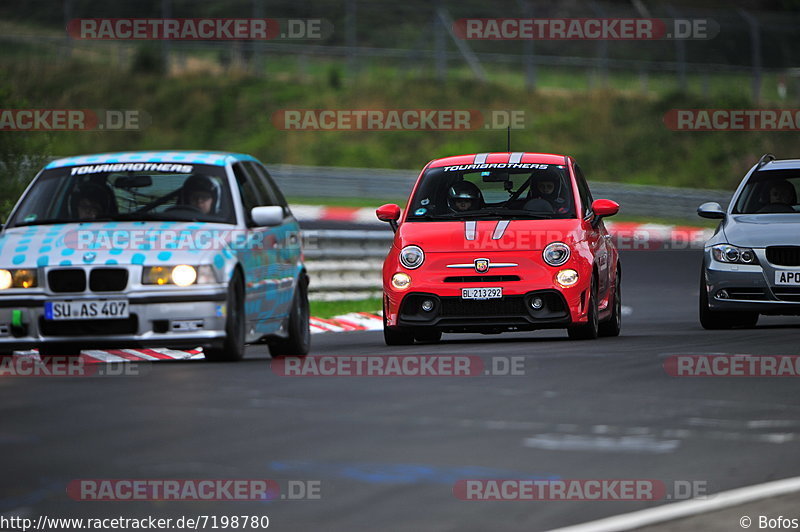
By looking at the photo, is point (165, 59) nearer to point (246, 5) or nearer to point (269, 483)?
point (246, 5)

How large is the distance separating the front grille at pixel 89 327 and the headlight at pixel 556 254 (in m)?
3.86

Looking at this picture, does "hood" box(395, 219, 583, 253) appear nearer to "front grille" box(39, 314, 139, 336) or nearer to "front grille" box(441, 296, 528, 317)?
"front grille" box(441, 296, 528, 317)

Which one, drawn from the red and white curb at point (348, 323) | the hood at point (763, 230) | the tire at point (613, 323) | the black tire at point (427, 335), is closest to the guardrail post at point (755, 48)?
the red and white curb at point (348, 323)

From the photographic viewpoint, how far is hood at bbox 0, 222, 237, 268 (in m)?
10.7

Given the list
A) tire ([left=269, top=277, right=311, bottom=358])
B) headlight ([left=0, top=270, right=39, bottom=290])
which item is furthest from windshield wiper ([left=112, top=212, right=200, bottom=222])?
tire ([left=269, top=277, right=311, bottom=358])

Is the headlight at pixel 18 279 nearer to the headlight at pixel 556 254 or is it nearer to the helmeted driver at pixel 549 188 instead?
the headlight at pixel 556 254

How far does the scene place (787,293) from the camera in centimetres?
1444

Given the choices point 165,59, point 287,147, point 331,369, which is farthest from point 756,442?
point 165,59

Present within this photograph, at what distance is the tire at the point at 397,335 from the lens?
13.4 meters

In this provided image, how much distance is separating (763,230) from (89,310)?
6.77m

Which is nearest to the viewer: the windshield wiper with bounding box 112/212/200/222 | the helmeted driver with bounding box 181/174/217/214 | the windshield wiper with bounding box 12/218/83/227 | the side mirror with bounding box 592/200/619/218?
the windshield wiper with bounding box 112/212/200/222

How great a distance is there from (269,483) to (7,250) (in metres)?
4.96

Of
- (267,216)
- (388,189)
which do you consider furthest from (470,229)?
(388,189)

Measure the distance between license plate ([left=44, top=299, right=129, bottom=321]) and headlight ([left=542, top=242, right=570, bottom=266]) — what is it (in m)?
3.91
